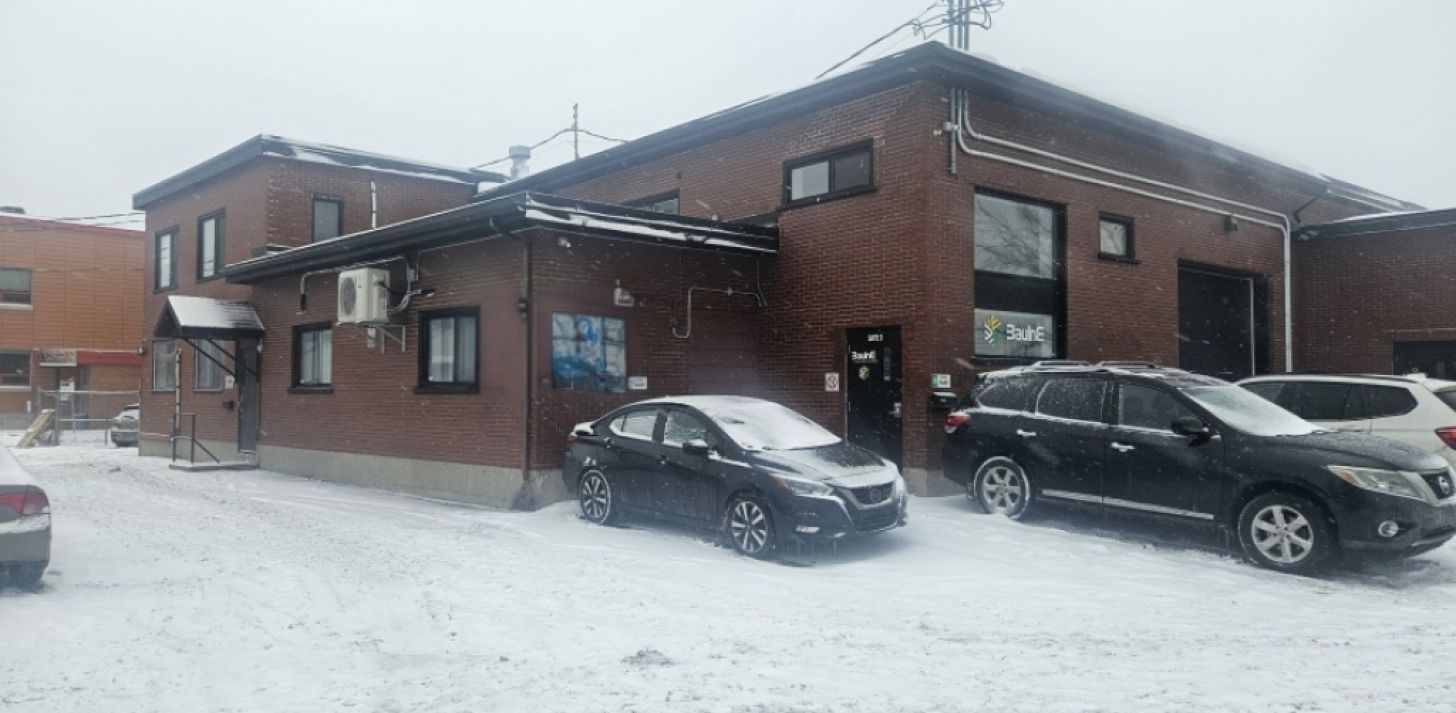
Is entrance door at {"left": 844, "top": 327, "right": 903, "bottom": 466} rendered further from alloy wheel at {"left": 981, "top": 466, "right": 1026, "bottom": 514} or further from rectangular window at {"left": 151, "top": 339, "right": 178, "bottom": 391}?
rectangular window at {"left": 151, "top": 339, "right": 178, "bottom": 391}

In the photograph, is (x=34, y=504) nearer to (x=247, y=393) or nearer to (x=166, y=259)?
(x=247, y=393)

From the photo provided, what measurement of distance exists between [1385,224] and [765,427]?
48.8 feet

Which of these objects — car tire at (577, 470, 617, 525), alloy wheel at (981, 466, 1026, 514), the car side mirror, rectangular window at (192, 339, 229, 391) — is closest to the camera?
the car side mirror

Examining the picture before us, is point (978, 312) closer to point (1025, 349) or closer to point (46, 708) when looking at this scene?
point (1025, 349)

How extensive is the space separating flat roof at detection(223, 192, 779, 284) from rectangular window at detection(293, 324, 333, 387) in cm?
152

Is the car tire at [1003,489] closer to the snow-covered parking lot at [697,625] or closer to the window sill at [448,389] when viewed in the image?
the snow-covered parking lot at [697,625]

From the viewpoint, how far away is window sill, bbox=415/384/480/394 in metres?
13.3

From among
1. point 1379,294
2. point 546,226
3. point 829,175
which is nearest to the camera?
point 546,226

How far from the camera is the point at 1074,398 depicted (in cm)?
1014

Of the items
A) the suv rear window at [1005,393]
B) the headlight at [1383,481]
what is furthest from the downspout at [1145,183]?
the headlight at [1383,481]

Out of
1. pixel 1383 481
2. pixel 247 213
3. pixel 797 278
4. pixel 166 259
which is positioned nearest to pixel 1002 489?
pixel 1383 481

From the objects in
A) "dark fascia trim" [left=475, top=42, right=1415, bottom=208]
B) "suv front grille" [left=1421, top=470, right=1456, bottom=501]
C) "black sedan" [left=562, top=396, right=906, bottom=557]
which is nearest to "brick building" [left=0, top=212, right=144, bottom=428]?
"dark fascia trim" [left=475, top=42, right=1415, bottom=208]

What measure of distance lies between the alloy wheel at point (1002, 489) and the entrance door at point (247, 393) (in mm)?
14619

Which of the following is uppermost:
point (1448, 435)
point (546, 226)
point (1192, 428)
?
point (546, 226)
